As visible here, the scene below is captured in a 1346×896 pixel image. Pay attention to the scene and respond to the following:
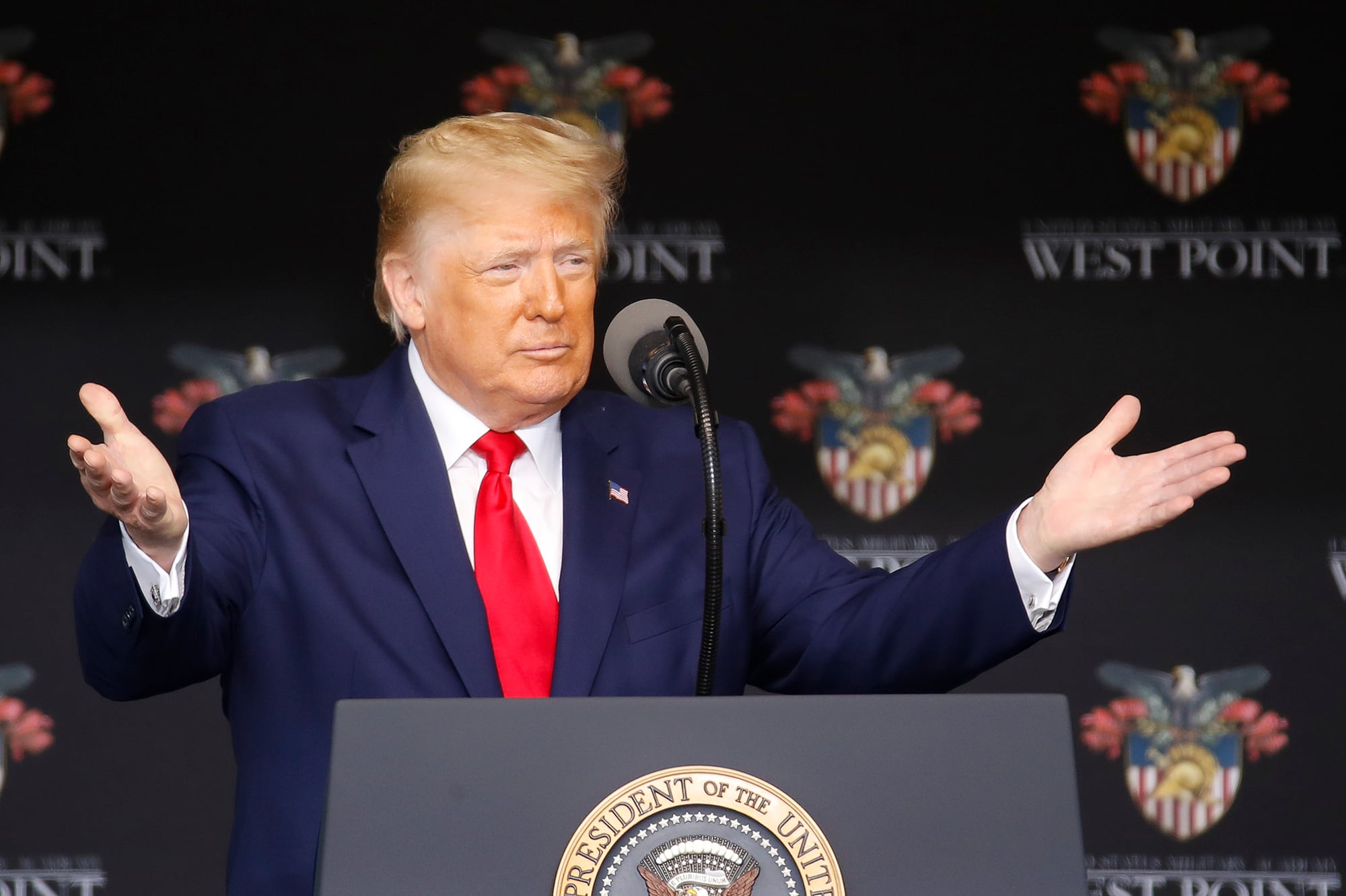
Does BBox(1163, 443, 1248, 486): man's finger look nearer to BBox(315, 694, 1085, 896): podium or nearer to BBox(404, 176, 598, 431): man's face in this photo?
BBox(315, 694, 1085, 896): podium

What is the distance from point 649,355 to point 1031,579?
0.44m

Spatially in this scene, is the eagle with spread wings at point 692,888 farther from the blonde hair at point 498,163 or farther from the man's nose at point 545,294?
the blonde hair at point 498,163

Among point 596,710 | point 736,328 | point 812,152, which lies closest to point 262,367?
point 736,328

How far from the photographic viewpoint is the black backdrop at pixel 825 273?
323 cm

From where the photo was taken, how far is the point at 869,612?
72.7 inches

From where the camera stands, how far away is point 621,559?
6.12ft

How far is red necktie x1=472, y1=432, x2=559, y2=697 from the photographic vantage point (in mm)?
1752

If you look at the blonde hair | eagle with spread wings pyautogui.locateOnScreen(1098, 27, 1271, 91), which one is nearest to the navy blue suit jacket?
the blonde hair

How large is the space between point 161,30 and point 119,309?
1.93 feet

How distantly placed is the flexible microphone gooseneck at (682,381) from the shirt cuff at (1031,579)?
0.30 metres

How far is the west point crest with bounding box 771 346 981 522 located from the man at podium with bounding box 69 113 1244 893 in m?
1.22

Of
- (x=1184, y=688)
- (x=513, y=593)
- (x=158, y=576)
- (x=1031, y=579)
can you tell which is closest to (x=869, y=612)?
(x=1031, y=579)

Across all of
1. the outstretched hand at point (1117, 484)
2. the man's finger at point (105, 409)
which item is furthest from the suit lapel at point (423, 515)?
the outstretched hand at point (1117, 484)

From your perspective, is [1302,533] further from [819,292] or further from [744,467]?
[744,467]
